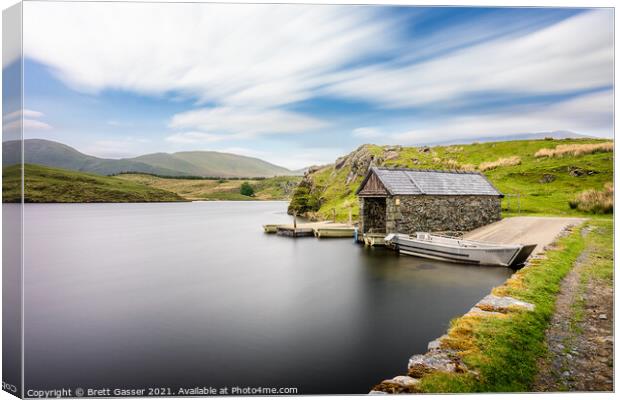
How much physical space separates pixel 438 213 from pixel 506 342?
16.8 m

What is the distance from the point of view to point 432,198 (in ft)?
74.1

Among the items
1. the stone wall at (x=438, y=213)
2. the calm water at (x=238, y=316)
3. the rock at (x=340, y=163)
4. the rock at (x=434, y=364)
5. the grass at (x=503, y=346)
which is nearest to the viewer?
the grass at (x=503, y=346)

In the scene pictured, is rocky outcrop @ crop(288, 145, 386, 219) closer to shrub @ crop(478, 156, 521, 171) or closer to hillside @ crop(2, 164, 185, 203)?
shrub @ crop(478, 156, 521, 171)

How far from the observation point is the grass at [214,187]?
123750mm

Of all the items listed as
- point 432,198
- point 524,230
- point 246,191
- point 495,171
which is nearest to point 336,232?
point 432,198

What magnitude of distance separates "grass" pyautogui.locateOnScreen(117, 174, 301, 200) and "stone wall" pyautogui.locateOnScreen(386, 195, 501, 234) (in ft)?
349

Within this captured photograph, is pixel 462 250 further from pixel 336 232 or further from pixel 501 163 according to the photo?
pixel 501 163

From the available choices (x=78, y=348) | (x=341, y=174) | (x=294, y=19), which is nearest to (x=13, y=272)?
(x=78, y=348)

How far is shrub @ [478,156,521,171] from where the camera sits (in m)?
37.4

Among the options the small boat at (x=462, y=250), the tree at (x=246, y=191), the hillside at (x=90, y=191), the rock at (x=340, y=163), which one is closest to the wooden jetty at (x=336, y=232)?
the small boat at (x=462, y=250)

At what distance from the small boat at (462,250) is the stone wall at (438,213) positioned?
0.98 metres

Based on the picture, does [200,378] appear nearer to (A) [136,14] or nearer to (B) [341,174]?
(A) [136,14]

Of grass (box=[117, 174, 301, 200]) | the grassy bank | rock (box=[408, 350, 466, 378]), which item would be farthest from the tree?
rock (box=[408, 350, 466, 378])

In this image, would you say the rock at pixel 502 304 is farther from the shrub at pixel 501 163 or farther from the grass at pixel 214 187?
the grass at pixel 214 187
